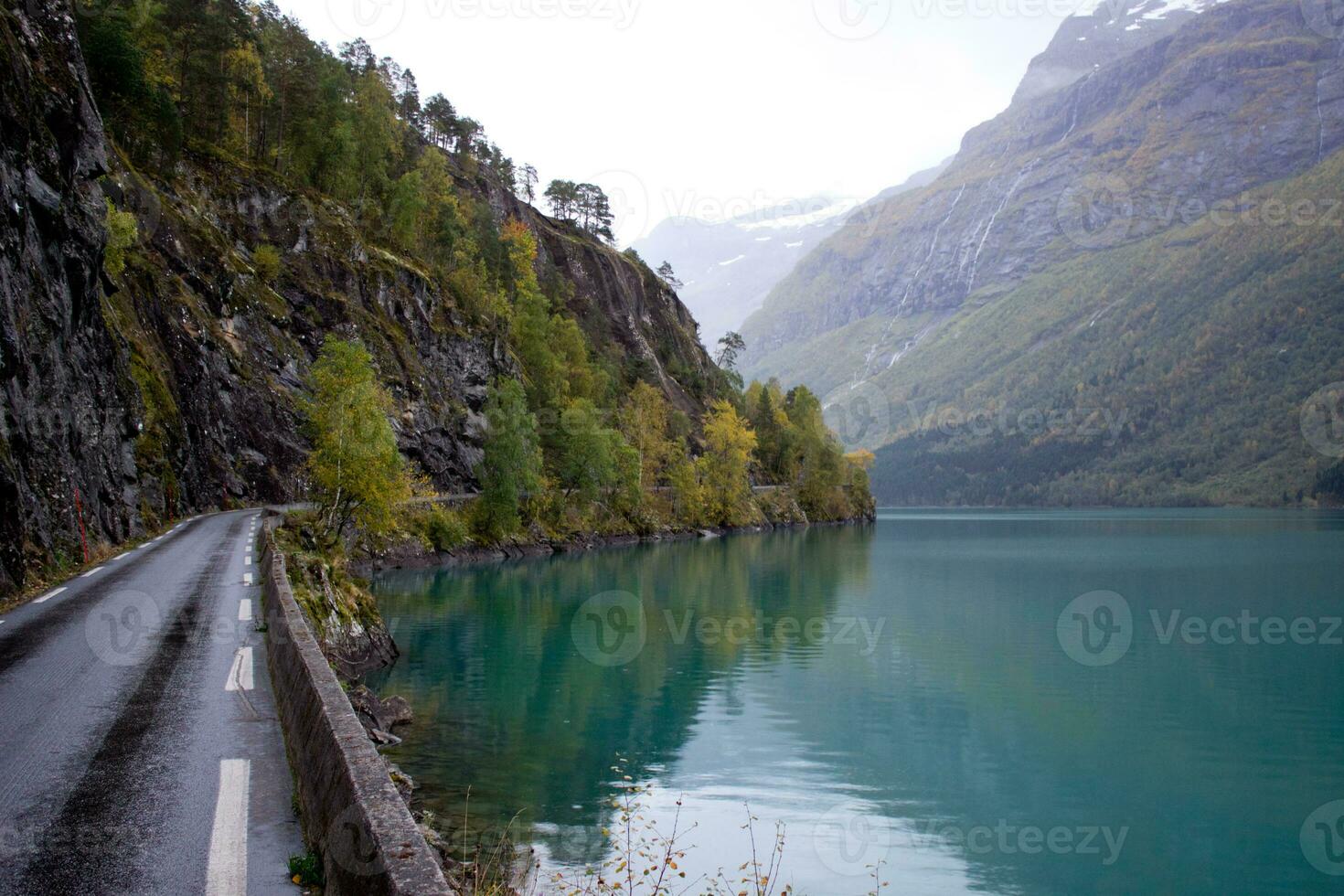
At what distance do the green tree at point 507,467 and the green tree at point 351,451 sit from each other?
26142 mm

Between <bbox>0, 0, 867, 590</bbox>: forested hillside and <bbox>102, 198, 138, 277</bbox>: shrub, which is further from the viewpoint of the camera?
<bbox>102, 198, 138, 277</bbox>: shrub

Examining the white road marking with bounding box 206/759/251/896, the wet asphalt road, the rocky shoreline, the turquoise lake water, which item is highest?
the wet asphalt road

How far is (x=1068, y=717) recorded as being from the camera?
28.0m

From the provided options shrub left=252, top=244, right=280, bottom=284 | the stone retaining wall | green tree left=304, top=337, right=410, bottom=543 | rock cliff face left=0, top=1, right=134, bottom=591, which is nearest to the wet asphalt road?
the stone retaining wall

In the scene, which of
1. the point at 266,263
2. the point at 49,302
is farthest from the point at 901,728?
the point at 266,263

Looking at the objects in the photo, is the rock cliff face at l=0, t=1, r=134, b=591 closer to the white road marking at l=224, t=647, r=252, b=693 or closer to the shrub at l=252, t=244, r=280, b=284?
the white road marking at l=224, t=647, r=252, b=693

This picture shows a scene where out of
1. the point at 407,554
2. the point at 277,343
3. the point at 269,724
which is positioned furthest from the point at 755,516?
the point at 269,724

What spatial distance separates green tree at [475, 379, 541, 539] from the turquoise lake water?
47.8 feet

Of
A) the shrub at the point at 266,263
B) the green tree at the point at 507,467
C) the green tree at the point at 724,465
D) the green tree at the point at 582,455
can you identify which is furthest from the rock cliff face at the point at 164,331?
the green tree at the point at 724,465

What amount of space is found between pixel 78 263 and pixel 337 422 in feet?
44.6

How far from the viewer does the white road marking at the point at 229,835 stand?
23.5 feet

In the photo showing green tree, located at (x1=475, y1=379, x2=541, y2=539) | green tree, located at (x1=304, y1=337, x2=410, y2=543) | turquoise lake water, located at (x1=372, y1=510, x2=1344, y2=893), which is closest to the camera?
turquoise lake water, located at (x1=372, y1=510, x2=1344, y2=893)

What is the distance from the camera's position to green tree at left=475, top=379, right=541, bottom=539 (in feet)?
234

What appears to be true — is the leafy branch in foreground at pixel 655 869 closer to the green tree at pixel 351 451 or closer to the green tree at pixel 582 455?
the green tree at pixel 351 451
